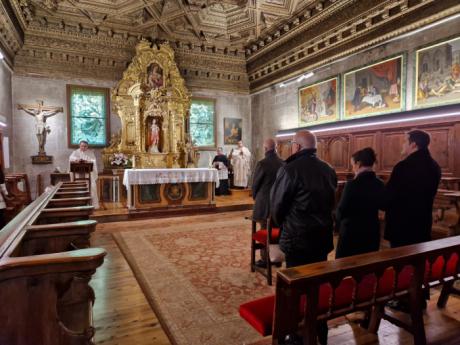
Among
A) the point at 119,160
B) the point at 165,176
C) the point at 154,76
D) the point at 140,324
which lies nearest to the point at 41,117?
the point at 119,160

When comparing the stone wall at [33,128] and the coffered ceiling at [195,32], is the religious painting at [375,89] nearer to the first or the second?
the coffered ceiling at [195,32]

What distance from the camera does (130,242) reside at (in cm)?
569

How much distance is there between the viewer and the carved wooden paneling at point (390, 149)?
719 cm

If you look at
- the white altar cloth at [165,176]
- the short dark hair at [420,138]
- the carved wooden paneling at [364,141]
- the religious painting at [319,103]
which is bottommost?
the white altar cloth at [165,176]

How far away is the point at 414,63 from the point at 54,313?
8.03 m

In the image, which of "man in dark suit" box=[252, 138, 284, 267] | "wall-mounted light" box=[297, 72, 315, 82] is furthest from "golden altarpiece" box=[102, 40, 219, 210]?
"man in dark suit" box=[252, 138, 284, 267]

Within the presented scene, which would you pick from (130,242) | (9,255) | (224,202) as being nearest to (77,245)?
(9,255)

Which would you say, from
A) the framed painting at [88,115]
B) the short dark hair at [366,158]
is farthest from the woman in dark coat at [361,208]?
the framed painting at [88,115]

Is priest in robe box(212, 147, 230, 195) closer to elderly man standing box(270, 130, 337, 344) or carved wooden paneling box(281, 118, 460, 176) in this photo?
carved wooden paneling box(281, 118, 460, 176)

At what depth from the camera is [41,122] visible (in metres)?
9.84

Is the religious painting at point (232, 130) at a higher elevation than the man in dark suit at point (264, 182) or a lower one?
higher

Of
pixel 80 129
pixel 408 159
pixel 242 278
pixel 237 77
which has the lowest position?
pixel 242 278

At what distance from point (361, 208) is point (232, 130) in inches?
425

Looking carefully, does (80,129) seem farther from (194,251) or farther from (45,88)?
(194,251)
